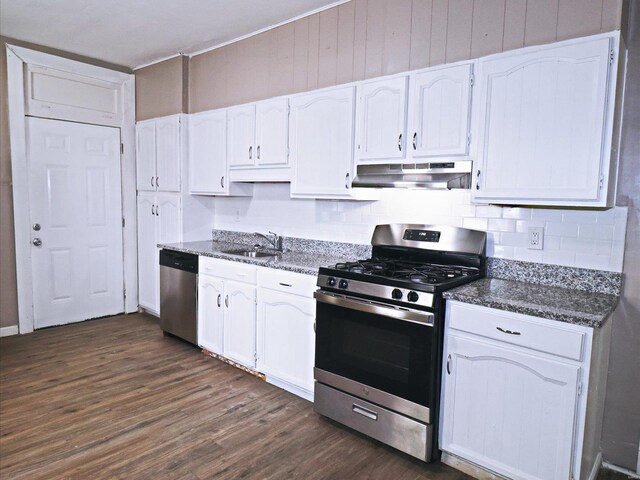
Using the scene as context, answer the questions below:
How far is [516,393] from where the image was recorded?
2.04 m

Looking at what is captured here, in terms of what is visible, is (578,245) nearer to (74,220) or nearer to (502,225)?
(502,225)

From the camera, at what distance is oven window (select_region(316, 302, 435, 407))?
226 cm

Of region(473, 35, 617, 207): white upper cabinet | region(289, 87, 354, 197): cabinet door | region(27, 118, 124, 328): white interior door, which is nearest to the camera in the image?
region(473, 35, 617, 207): white upper cabinet

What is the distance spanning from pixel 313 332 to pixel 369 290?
2.05ft

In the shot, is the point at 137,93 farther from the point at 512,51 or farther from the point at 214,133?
the point at 512,51

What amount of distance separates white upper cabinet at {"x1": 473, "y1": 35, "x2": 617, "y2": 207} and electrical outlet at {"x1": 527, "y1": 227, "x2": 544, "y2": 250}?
0.33 m

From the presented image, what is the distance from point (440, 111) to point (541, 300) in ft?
3.81

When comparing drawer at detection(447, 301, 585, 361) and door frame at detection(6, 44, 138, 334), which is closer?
drawer at detection(447, 301, 585, 361)

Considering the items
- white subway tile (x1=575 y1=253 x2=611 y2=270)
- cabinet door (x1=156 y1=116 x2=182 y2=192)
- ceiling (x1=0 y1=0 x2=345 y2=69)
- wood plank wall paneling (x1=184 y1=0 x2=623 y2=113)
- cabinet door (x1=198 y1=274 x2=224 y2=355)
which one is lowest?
cabinet door (x1=198 y1=274 x2=224 y2=355)

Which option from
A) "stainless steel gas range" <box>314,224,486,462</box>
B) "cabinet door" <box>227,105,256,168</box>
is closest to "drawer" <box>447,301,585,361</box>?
"stainless steel gas range" <box>314,224,486,462</box>

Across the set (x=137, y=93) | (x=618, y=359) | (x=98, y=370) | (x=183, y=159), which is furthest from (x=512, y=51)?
(x=137, y=93)

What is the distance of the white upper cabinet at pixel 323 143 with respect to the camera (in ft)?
9.71

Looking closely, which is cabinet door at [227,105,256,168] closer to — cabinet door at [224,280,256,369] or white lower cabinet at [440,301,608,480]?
cabinet door at [224,280,256,369]

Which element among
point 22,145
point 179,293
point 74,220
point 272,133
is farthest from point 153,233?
point 272,133
